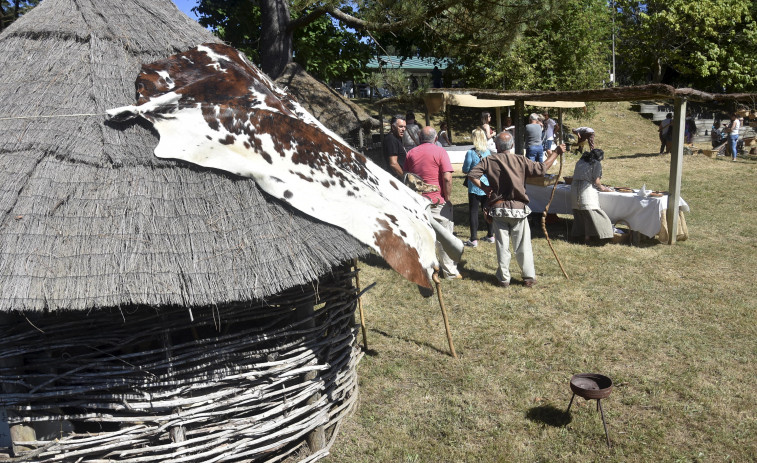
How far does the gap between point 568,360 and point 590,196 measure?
4.35 metres

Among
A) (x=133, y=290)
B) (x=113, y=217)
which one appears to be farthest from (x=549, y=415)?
(x=113, y=217)

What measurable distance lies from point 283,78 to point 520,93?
4.44 m

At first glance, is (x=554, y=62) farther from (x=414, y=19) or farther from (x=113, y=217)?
(x=113, y=217)

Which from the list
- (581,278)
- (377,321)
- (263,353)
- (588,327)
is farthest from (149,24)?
(581,278)

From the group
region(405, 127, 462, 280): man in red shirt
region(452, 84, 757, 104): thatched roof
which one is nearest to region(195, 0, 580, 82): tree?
region(452, 84, 757, 104): thatched roof

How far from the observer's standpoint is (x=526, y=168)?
7.32 metres

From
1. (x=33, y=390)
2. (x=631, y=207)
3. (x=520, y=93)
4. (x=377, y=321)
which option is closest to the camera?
(x=33, y=390)

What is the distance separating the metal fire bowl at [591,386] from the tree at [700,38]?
25933 mm

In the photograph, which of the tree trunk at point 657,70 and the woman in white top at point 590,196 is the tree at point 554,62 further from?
the woman in white top at point 590,196

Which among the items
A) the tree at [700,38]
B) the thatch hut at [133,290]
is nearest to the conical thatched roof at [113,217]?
the thatch hut at [133,290]

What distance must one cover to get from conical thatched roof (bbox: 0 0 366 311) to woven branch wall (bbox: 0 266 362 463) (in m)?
0.33

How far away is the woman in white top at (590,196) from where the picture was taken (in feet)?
30.3

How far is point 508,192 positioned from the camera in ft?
23.9

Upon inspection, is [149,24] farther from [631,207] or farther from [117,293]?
[631,207]
